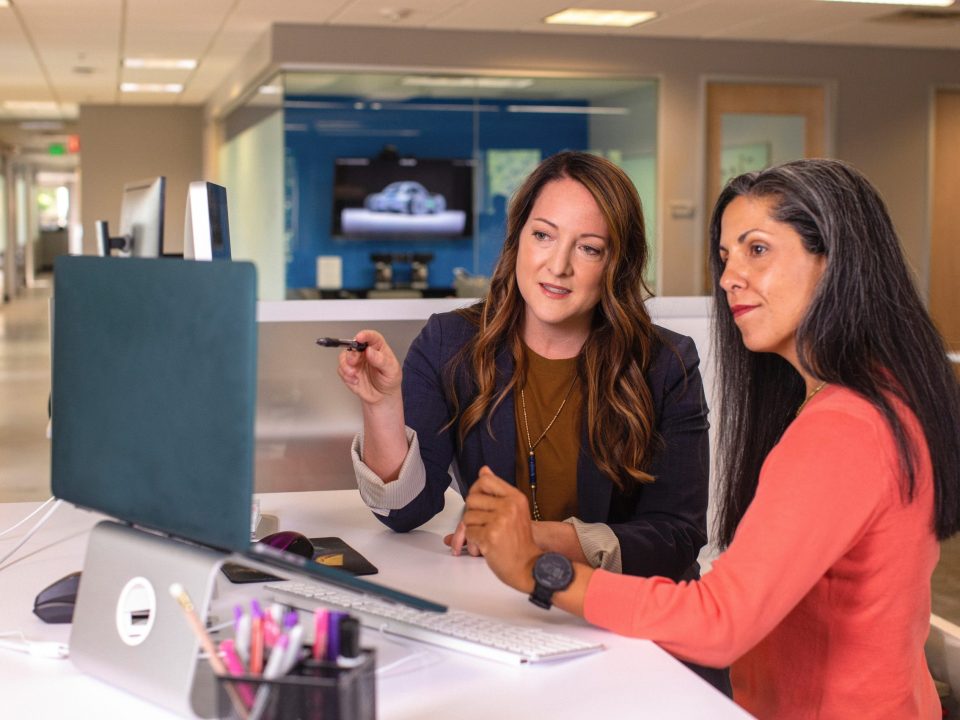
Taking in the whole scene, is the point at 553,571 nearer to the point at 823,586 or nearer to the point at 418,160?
the point at 823,586

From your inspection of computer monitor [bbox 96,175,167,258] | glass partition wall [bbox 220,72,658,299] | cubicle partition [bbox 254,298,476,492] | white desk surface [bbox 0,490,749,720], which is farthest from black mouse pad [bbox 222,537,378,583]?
glass partition wall [bbox 220,72,658,299]

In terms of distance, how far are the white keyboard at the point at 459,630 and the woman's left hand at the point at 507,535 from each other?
2.6 inches

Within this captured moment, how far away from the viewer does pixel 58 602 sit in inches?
59.2

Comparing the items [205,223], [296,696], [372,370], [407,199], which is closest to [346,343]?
[372,370]

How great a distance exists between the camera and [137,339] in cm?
127

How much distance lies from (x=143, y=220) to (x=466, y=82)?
6.77m

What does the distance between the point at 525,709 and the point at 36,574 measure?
2.91ft

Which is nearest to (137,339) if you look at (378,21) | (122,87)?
(378,21)

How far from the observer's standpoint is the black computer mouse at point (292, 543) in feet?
5.65

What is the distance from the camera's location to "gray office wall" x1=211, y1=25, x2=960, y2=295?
8555 millimetres

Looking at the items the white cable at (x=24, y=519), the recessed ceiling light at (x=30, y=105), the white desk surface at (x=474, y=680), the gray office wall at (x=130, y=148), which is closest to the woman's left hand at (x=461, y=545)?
the white desk surface at (x=474, y=680)

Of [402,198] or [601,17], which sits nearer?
[601,17]

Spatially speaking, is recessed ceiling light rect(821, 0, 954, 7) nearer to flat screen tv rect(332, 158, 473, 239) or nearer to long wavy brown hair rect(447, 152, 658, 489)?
flat screen tv rect(332, 158, 473, 239)

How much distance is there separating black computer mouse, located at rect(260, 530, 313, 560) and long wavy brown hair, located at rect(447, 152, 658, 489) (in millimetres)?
494
